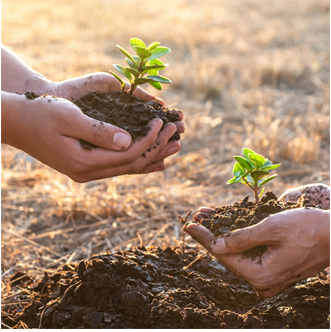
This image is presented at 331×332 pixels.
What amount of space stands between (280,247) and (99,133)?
2.83ft

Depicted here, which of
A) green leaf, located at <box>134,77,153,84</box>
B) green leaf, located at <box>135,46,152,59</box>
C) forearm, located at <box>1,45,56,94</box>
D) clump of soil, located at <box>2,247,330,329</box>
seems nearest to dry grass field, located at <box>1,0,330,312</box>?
clump of soil, located at <box>2,247,330,329</box>

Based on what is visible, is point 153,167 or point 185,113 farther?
point 185,113

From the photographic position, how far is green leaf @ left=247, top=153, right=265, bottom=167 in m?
1.84

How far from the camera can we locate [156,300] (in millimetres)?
1774

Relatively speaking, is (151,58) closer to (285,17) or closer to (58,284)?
(58,284)

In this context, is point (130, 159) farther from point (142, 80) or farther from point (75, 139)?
point (142, 80)

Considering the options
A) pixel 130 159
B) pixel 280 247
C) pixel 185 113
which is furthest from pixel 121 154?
Answer: pixel 185 113

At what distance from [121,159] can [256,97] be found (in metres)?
3.84

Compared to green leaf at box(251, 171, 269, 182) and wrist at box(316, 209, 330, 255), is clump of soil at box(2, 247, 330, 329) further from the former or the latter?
green leaf at box(251, 171, 269, 182)

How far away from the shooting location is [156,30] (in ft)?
28.5

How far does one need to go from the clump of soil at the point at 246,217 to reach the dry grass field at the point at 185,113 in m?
0.88

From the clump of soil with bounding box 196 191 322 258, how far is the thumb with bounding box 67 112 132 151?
1.70ft

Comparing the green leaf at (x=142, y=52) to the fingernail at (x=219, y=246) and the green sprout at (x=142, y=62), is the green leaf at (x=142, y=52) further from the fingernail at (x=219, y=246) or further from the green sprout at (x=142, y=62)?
the fingernail at (x=219, y=246)

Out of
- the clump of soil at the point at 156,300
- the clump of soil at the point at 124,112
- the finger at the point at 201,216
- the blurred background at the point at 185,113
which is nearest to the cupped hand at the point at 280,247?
the clump of soil at the point at 156,300
